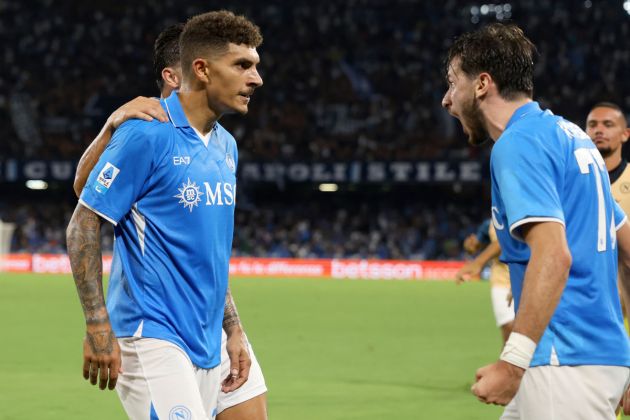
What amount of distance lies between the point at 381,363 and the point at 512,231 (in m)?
8.34

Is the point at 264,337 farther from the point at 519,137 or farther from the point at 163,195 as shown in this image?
the point at 519,137

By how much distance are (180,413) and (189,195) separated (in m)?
0.88

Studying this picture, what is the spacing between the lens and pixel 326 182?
114ft

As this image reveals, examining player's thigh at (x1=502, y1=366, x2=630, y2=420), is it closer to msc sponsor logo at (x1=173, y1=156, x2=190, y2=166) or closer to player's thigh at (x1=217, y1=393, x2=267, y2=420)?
player's thigh at (x1=217, y1=393, x2=267, y2=420)

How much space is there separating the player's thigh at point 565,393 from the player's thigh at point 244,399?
1.53 metres

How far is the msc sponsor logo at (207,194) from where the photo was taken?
4.02 m

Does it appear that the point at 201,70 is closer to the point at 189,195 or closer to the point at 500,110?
the point at 189,195

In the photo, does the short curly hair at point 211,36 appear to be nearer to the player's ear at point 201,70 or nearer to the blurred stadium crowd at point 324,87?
the player's ear at point 201,70

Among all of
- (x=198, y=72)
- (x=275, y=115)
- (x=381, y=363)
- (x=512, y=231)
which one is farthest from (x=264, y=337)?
(x=275, y=115)

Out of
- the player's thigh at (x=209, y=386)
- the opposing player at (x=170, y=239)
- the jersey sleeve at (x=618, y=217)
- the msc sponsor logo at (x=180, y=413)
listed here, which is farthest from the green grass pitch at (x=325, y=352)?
the jersey sleeve at (x=618, y=217)

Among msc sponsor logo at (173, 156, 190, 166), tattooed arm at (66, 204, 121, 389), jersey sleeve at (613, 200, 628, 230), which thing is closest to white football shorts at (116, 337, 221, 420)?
→ tattooed arm at (66, 204, 121, 389)

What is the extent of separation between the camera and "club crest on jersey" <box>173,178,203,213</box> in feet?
13.2

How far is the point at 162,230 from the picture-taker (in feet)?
13.1

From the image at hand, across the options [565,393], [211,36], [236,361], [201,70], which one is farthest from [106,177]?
[565,393]
